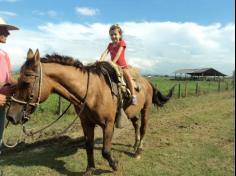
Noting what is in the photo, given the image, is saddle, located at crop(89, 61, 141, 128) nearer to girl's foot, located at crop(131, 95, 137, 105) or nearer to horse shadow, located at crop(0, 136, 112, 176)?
girl's foot, located at crop(131, 95, 137, 105)

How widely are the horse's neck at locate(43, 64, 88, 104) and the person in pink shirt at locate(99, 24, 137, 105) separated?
47.2 inches

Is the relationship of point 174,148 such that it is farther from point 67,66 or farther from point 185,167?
point 67,66

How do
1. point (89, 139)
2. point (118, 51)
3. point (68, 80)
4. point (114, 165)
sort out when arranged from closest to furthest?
1. point (68, 80)
2. point (114, 165)
3. point (89, 139)
4. point (118, 51)

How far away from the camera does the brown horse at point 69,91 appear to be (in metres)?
5.20

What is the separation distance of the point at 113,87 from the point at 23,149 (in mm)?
3579

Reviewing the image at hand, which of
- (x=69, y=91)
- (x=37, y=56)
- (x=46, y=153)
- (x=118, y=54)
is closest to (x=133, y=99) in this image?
(x=118, y=54)

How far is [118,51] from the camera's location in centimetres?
709

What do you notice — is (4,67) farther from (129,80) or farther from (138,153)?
(138,153)

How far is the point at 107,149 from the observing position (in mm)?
6496

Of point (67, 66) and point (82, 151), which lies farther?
point (82, 151)

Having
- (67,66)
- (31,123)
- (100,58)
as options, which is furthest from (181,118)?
(67,66)

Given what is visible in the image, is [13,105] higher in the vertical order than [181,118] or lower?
higher

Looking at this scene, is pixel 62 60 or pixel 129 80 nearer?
pixel 62 60

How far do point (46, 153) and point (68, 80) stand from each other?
2946mm
